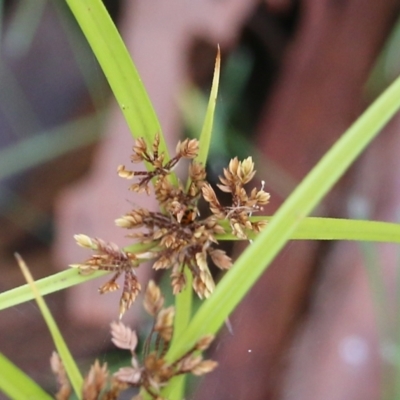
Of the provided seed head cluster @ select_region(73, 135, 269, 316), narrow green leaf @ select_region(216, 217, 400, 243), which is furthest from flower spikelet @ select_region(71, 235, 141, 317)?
narrow green leaf @ select_region(216, 217, 400, 243)

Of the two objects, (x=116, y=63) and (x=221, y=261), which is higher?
(x=116, y=63)

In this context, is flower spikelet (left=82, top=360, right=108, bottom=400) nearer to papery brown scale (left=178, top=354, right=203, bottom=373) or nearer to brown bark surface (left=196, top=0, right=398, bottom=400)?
papery brown scale (left=178, top=354, right=203, bottom=373)

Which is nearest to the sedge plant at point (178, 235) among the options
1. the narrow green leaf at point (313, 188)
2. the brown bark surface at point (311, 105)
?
the narrow green leaf at point (313, 188)

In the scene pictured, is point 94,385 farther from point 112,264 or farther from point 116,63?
point 116,63

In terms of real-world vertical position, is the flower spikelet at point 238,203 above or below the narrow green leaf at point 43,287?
below

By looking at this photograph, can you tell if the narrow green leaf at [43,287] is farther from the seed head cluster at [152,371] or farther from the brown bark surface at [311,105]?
the brown bark surface at [311,105]

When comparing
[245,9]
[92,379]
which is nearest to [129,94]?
[92,379]

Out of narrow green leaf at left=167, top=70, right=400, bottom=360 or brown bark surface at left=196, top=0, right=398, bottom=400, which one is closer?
narrow green leaf at left=167, top=70, right=400, bottom=360

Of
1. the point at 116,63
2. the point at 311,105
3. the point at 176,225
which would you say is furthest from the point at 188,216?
the point at 311,105
